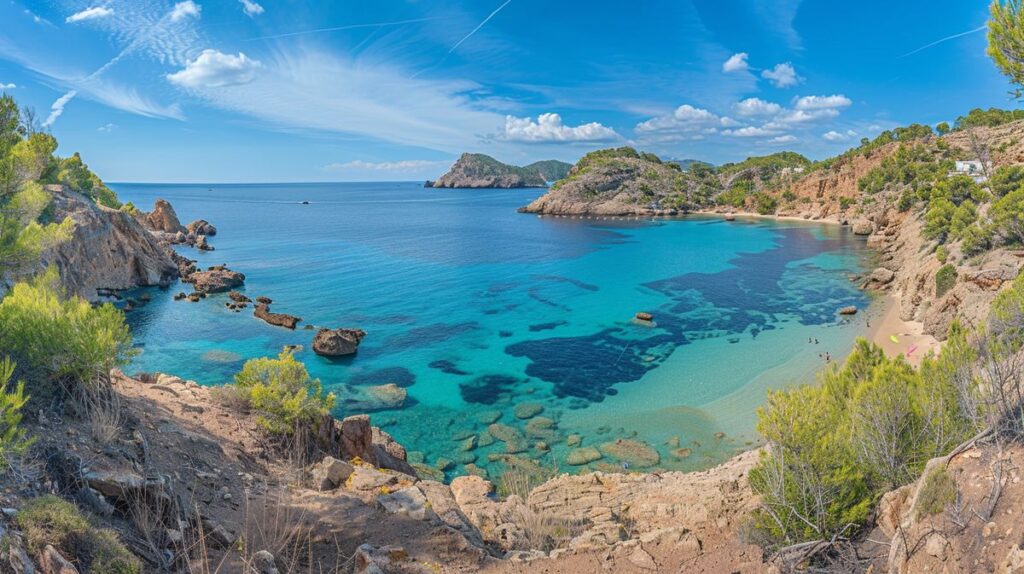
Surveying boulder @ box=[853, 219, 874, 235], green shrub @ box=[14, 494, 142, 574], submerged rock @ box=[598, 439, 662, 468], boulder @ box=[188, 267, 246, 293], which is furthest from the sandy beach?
boulder @ box=[188, 267, 246, 293]

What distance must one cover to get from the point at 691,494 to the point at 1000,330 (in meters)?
8.64

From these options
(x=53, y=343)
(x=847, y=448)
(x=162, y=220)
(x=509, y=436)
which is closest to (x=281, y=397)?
(x=53, y=343)

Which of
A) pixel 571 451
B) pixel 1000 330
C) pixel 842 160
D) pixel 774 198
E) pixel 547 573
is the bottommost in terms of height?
pixel 571 451

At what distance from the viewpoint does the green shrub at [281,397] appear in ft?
50.8

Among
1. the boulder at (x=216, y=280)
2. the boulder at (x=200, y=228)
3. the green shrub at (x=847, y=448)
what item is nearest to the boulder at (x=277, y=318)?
the boulder at (x=216, y=280)

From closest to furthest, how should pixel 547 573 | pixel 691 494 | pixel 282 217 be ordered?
pixel 547 573
pixel 691 494
pixel 282 217

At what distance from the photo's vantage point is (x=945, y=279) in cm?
3256

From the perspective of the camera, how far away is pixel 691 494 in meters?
14.5

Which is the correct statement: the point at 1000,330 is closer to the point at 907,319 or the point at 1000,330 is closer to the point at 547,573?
the point at 547,573

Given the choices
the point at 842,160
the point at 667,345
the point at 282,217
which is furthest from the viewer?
the point at 282,217

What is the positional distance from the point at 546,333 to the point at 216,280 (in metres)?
34.7

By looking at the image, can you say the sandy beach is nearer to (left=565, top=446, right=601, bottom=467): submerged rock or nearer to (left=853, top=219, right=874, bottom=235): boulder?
(left=565, top=446, right=601, bottom=467): submerged rock

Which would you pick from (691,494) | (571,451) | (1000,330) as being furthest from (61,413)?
(1000,330)

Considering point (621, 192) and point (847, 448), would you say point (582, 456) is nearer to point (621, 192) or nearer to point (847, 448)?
point (847, 448)
